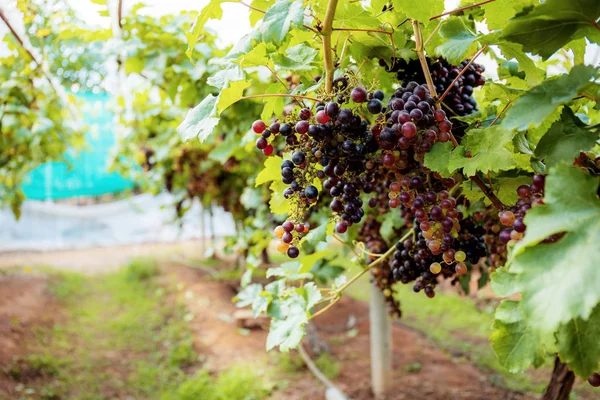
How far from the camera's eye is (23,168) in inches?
203

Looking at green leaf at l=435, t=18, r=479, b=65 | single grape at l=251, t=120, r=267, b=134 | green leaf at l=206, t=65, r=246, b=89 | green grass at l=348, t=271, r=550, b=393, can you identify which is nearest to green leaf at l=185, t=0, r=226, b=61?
green leaf at l=206, t=65, r=246, b=89

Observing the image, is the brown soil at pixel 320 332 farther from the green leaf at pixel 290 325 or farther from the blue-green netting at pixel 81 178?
the blue-green netting at pixel 81 178

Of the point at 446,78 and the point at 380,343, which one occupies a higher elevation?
the point at 446,78

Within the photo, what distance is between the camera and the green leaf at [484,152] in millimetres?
859

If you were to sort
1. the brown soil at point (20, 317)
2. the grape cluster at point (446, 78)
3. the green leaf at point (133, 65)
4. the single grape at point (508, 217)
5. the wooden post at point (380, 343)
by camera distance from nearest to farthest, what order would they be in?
the single grape at point (508, 217)
the grape cluster at point (446, 78)
the green leaf at point (133, 65)
the wooden post at point (380, 343)
the brown soil at point (20, 317)

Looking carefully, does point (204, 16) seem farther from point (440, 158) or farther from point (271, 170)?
point (440, 158)

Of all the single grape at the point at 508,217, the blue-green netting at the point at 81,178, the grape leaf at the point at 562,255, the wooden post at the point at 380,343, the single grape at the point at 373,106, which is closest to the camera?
the grape leaf at the point at 562,255

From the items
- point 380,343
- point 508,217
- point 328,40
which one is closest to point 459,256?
point 508,217

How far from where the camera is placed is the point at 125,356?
4988mm

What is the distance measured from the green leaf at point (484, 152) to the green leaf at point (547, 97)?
97 mm

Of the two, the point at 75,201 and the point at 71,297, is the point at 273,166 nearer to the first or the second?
the point at 71,297

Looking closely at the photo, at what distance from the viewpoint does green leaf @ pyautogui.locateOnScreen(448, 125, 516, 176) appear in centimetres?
86

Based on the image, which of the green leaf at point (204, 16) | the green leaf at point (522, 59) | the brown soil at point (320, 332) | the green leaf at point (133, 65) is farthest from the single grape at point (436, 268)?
the brown soil at point (320, 332)

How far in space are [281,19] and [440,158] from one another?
411 millimetres
